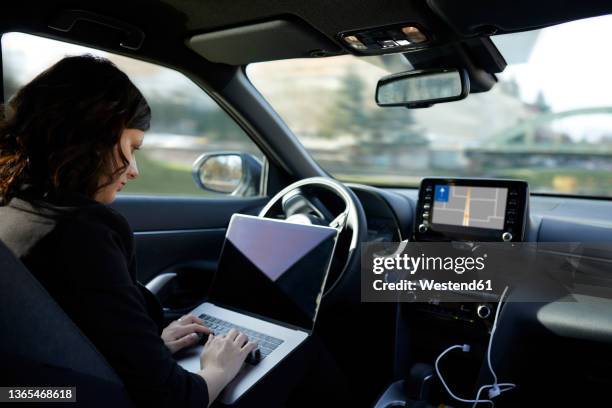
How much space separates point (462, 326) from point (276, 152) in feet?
5.48

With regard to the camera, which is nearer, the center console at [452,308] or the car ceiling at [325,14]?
the car ceiling at [325,14]

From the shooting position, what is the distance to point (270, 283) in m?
2.20

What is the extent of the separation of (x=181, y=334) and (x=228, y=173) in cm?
205

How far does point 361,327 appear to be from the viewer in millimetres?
2566

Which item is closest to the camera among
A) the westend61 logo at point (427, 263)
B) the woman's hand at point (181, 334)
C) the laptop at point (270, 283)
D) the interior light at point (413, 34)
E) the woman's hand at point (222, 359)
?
the woman's hand at point (222, 359)

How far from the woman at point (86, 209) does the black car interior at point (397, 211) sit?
106 centimetres

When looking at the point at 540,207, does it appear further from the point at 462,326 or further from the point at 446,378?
the point at 446,378

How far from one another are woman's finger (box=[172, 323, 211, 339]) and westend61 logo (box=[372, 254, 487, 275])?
97 centimetres

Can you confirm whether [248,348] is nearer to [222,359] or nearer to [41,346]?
[222,359]

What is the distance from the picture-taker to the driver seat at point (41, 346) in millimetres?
1098

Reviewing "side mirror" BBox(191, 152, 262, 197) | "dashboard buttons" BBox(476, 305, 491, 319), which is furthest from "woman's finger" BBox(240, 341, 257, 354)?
"side mirror" BBox(191, 152, 262, 197)

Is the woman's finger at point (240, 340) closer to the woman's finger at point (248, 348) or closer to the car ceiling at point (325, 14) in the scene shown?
the woman's finger at point (248, 348)

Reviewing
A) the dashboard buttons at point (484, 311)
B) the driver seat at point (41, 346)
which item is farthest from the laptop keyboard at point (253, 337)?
the dashboard buttons at point (484, 311)

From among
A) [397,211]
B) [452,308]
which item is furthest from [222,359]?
[397,211]
